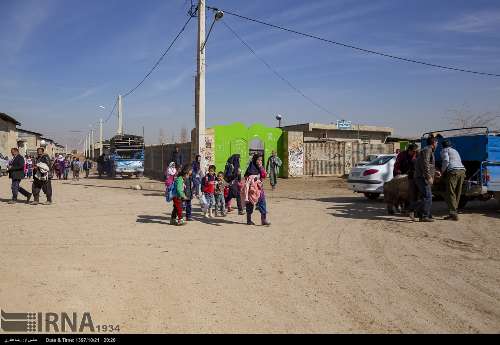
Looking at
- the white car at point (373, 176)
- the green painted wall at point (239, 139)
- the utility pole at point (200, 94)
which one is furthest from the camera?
the green painted wall at point (239, 139)

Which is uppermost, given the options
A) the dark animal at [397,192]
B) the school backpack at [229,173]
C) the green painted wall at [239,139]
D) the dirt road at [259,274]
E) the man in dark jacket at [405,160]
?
the green painted wall at [239,139]

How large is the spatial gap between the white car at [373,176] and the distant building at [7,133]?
123ft

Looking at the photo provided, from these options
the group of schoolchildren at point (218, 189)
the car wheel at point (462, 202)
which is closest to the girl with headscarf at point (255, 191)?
the group of schoolchildren at point (218, 189)

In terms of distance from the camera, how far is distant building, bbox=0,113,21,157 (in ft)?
134

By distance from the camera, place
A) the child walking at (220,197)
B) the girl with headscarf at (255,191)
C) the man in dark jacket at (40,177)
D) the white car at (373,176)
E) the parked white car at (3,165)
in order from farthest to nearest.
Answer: the parked white car at (3,165)
the white car at (373,176)
the man in dark jacket at (40,177)
the child walking at (220,197)
the girl with headscarf at (255,191)

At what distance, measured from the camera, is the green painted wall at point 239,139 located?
24141 millimetres

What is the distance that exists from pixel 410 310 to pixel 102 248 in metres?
4.91

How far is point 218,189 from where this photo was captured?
10.8m

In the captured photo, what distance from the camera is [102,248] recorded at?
6871 mm

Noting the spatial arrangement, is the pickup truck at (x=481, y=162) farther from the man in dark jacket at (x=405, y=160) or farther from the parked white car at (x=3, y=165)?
the parked white car at (x=3, y=165)

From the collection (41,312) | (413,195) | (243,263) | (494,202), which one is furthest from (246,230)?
(494,202)

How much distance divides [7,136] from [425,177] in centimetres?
4394

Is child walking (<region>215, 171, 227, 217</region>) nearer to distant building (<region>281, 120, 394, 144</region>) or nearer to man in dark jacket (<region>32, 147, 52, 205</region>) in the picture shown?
man in dark jacket (<region>32, 147, 52, 205</region>)
